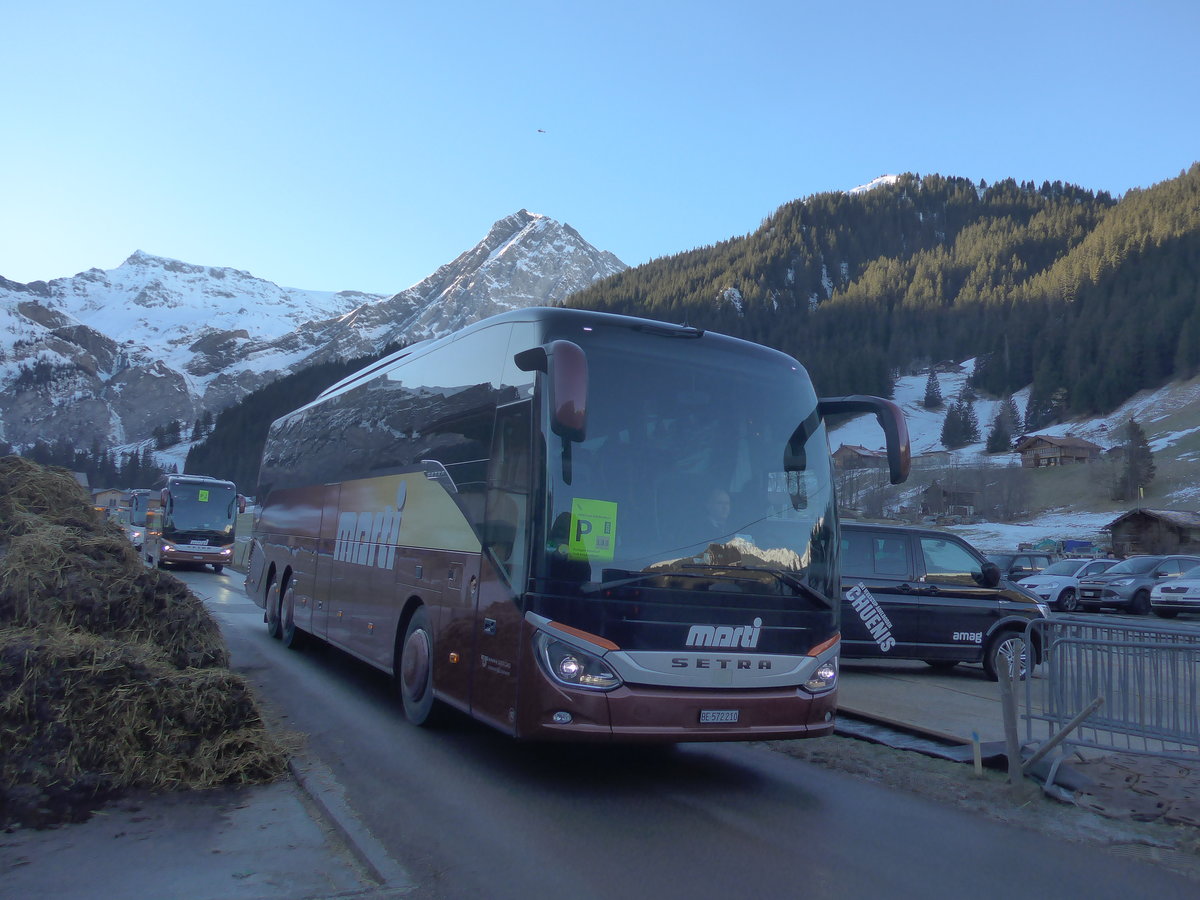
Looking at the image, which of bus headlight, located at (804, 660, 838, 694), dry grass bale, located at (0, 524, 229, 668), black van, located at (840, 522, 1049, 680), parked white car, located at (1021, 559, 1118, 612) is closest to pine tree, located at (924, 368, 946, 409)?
parked white car, located at (1021, 559, 1118, 612)

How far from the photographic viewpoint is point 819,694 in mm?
6453

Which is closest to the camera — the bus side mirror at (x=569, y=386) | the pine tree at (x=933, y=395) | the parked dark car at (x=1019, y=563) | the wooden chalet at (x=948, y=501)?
the bus side mirror at (x=569, y=386)

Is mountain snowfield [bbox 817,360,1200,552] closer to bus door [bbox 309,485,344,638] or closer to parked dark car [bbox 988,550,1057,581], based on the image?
parked dark car [bbox 988,550,1057,581]

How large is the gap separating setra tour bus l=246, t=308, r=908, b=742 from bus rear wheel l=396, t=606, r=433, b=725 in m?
0.02

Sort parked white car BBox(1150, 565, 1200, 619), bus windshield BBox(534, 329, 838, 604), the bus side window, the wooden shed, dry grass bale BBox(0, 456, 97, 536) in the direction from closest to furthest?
1. bus windshield BBox(534, 329, 838, 604)
2. the bus side window
3. dry grass bale BBox(0, 456, 97, 536)
4. parked white car BBox(1150, 565, 1200, 619)
5. the wooden shed

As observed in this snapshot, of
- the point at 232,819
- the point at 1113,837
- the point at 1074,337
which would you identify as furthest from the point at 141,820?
the point at 1074,337

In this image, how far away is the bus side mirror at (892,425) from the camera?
7.06 meters

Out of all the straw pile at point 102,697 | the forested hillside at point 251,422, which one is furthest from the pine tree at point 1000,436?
the straw pile at point 102,697

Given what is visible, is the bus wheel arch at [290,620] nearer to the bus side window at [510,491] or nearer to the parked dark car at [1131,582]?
the bus side window at [510,491]

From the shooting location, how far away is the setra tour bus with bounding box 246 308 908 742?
582 cm

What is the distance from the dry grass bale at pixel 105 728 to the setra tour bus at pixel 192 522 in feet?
82.5

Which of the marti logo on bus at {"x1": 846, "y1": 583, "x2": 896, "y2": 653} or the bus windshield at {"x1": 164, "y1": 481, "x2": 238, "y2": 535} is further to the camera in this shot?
the bus windshield at {"x1": 164, "y1": 481, "x2": 238, "y2": 535}

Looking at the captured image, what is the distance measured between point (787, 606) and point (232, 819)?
353 cm

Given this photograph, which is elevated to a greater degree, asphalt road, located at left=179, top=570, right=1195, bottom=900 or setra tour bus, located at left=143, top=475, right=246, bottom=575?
setra tour bus, located at left=143, top=475, right=246, bottom=575
